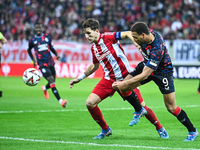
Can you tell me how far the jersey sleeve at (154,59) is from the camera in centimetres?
643

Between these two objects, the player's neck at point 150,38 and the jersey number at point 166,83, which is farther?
the jersey number at point 166,83

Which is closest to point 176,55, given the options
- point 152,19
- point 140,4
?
point 152,19

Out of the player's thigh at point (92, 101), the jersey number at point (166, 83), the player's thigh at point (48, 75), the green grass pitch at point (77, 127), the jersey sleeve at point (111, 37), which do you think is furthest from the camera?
the player's thigh at point (48, 75)

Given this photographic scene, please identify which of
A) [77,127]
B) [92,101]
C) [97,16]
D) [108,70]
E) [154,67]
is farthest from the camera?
[97,16]

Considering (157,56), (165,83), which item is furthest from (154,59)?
(165,83)

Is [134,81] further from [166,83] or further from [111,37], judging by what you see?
[111,37]

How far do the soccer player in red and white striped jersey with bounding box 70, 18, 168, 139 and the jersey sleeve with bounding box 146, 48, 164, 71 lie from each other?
39.5 inches

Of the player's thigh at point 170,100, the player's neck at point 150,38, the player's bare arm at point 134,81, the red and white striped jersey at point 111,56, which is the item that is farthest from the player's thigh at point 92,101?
the player's neck at point 150,38

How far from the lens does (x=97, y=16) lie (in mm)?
28641

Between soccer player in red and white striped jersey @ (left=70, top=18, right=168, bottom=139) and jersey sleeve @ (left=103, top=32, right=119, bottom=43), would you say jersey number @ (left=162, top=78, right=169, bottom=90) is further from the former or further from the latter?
jersey sleeve @ (left=103, top=32, right=119, bottom=43)

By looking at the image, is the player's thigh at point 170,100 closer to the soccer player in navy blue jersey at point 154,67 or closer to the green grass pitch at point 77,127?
the soccer player in navy blue jersey at point 154,67

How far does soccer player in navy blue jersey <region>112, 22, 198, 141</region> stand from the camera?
21.1 feet

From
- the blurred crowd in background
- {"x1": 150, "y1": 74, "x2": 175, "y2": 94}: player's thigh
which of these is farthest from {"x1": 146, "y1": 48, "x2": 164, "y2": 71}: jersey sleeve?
the blurred crowd in background

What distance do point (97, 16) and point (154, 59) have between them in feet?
73.9
